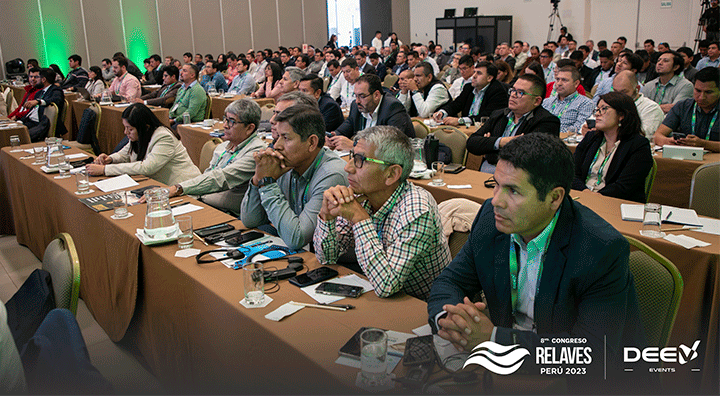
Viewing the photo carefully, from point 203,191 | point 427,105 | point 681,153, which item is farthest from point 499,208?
point 427,105

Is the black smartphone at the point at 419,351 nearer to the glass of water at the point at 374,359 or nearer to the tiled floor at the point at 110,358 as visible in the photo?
the glass of water at the point at 374,359

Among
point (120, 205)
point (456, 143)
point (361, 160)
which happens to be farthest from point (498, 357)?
point (456, 143)

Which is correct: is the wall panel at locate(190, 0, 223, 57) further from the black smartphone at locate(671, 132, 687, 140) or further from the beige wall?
the black smartphone at locate(671, 132, 687, 140)

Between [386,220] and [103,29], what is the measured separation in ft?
54.4

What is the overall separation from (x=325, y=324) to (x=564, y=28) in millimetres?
15442

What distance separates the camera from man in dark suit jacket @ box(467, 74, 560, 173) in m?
3.86

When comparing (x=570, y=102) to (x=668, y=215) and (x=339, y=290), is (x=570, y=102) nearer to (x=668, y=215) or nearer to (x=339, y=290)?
(x=668, y=215)

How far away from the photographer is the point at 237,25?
59.5 ft

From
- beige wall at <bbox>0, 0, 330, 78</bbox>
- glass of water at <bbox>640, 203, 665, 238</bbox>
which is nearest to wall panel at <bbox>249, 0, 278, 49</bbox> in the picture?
beige wall at <bbox>0, 0, 330, 78</bbox>

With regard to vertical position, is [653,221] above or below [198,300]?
above

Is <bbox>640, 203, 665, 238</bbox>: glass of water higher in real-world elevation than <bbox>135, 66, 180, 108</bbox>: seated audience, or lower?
lower

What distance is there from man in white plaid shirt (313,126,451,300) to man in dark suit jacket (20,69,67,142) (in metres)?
6.28

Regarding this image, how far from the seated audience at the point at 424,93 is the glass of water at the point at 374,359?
5280mm

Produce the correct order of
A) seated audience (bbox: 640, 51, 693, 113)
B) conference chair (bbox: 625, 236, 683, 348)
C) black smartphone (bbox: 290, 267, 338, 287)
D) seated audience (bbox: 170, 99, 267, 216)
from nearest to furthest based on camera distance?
conference chair (bbox: 625, 236, 683, 348), black smartphone (bbox: 290, 267, 338, 287), seated audience (bbox: 170, 99, 267, 216), seated audience (bbox: 640, 51, 693, 113)
